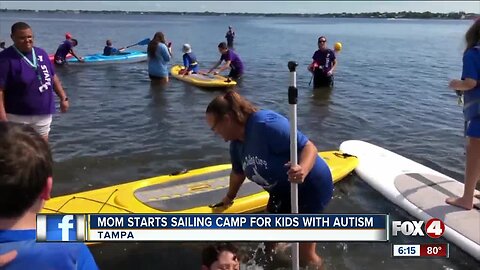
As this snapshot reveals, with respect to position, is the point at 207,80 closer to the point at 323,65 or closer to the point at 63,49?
the point at 323,65

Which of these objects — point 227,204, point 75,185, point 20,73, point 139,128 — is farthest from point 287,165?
point 139,128

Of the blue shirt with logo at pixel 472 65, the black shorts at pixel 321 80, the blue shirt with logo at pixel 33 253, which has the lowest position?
the black shorts at pixel 321 80

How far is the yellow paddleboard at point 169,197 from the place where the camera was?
4.67 m

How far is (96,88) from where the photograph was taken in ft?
45.6

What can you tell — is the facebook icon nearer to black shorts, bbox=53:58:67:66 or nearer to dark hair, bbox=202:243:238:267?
dark hair, bbox=202:243:238:267

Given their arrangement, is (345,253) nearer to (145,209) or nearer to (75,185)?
(145,209)

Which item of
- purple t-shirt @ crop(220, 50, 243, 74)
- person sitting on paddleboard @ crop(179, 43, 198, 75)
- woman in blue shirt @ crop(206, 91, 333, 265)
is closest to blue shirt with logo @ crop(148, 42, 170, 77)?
person sitting on paddleboard @ crop(179, 43, 198, 75)

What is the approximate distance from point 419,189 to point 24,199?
5.04 m

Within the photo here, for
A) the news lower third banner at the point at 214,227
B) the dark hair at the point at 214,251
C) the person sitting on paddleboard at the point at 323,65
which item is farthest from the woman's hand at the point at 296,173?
the person sitting on paddleboard at the point at 323,65

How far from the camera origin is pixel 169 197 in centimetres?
503

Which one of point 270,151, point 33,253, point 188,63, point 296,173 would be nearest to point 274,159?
point 270,151

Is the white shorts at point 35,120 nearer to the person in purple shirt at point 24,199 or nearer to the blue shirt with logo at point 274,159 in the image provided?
the blue shirt with logo at point 274,159

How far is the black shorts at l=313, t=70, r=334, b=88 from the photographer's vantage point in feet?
44.7

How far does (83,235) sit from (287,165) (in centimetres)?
140
